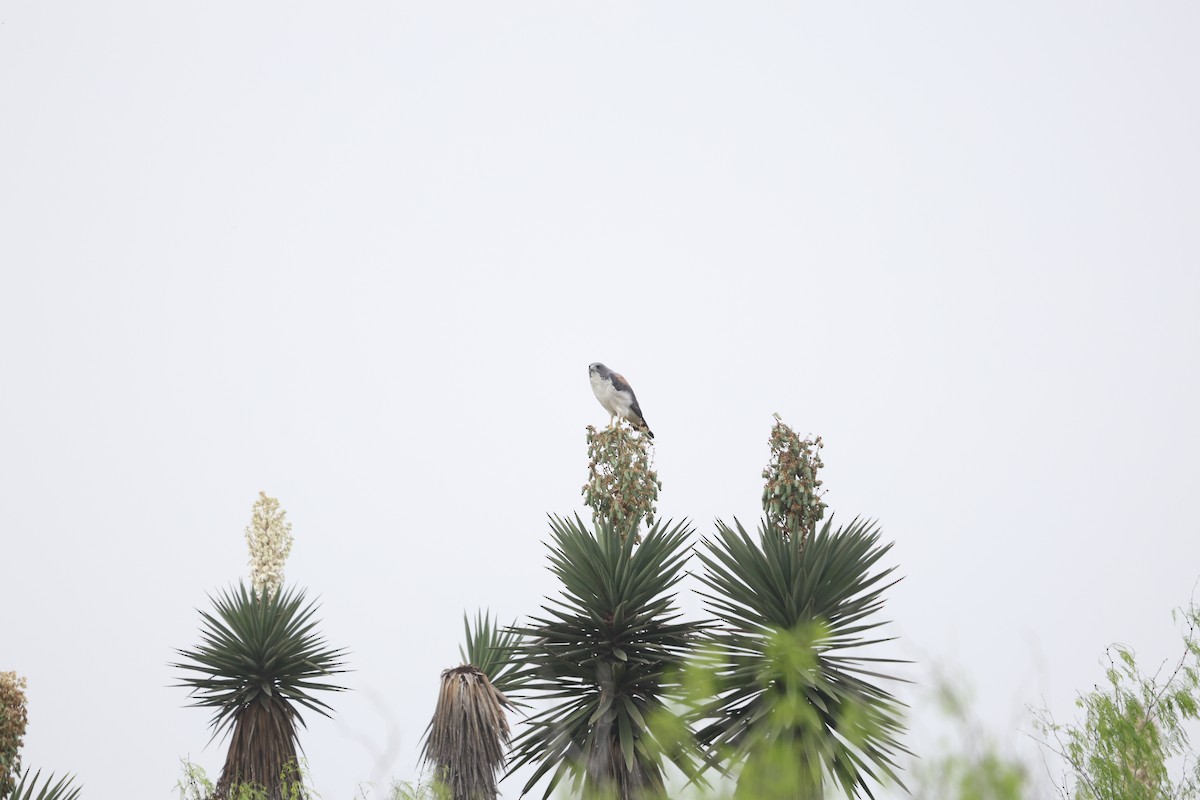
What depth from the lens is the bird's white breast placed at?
17.8 m

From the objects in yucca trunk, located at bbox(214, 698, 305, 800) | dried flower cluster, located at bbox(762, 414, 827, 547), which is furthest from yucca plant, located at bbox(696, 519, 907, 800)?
yucca trunk, located at bbox(214, 698, 305, 800)

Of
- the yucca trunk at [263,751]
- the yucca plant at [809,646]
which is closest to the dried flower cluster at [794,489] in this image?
the yucca plant at [809,646]

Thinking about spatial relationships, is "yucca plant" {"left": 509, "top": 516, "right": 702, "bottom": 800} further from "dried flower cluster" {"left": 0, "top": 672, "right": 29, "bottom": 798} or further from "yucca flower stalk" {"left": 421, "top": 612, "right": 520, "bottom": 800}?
"dried flower cluster" {"left": 0, "top": 672, "right": 29, "bottom": 798}

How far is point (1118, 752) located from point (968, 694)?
810 cm

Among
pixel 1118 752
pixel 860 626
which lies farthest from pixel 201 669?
pixel 1118 752

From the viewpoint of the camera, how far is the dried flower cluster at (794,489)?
15.4 m

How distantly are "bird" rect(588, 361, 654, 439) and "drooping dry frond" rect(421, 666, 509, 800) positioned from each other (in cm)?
384

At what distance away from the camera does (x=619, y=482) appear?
15.9 meters

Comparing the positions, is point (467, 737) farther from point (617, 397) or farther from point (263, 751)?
point (617, 397)

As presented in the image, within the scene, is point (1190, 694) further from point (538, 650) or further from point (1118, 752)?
point (538, 650)

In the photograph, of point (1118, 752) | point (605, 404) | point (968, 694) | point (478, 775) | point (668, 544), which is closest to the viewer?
point (968, 694)

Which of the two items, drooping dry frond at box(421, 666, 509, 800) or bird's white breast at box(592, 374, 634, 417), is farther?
bird's white breast at box(592, 374, 634, 417)

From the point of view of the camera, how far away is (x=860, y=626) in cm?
1409

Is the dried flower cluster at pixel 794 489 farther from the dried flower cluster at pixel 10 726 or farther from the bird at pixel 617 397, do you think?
the dried flower cluster at pixel 10 726
